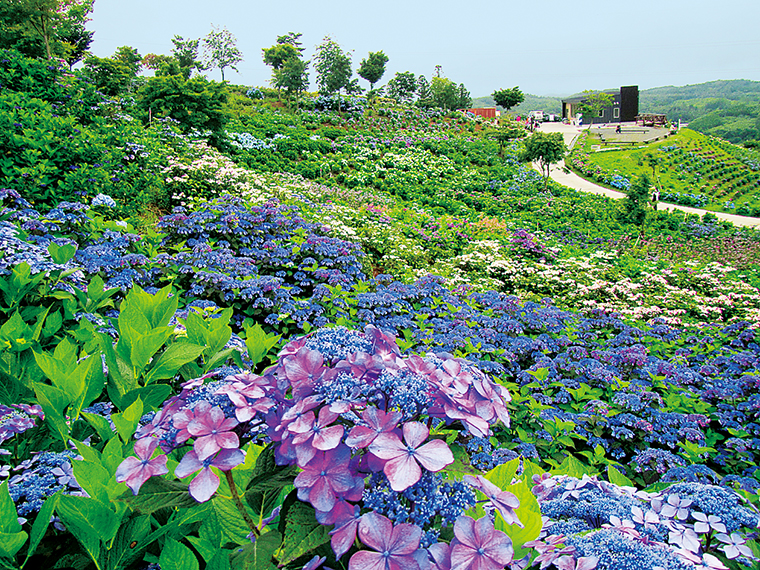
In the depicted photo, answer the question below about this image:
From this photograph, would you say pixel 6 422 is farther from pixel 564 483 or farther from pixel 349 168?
pixel 349 168

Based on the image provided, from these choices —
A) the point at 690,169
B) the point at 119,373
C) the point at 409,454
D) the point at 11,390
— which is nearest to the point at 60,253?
the point at 11,390

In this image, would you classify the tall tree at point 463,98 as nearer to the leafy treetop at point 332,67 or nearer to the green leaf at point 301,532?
the leafy treetop at point 332,67

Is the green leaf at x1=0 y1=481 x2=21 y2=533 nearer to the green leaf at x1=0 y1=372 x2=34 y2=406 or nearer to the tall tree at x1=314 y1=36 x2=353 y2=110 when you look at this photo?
the green leaf at x1=0 y1=372 x2=34 y2=406

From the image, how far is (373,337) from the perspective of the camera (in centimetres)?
97

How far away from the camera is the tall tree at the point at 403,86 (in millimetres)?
36750

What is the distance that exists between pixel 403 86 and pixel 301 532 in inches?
1614

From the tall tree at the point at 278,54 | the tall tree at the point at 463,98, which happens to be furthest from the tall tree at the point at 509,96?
the tall tree at the point at 278,54

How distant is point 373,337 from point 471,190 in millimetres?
15571

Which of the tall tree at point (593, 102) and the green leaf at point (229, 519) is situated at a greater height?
the tall tree at point (593, 102)

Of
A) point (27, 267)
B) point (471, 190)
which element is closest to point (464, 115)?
point (471, 190)

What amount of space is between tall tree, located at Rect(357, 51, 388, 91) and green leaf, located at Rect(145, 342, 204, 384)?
3563 cm

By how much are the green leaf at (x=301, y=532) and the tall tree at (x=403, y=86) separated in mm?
39434

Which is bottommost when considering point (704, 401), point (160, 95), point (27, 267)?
point (704, 401)

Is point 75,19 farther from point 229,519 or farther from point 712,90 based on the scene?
point 712,90
